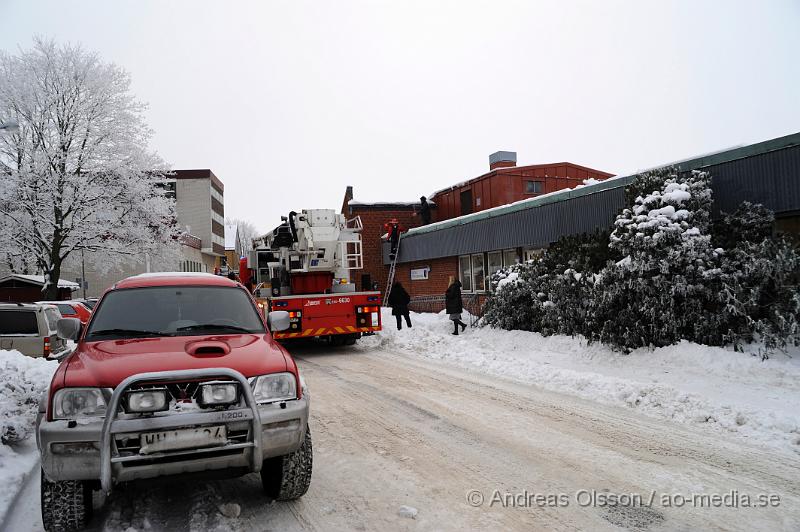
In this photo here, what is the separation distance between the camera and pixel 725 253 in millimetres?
8898

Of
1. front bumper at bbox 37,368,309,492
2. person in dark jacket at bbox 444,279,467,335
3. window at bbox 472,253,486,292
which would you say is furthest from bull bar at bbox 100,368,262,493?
window at bbox 472,253,486,292

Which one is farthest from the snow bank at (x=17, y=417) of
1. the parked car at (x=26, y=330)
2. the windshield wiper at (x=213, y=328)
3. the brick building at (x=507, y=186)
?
the brick building at (x=507, y=186)

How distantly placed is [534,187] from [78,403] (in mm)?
22924

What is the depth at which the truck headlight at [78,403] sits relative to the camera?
343 cm

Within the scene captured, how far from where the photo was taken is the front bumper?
10.8ft

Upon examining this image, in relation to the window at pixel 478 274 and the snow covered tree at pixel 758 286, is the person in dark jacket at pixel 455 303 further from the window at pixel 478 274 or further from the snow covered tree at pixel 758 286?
the snow covered tree at pixel 758 286

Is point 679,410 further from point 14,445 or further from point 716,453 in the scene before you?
point 14,445

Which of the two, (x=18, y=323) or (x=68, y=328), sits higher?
(x=68, y=328)

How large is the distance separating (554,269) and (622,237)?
8.66 feet

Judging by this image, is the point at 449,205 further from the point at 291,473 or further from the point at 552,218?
the point at 291,473

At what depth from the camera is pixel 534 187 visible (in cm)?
2433

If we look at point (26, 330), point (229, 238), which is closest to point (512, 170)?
point (26, 330)

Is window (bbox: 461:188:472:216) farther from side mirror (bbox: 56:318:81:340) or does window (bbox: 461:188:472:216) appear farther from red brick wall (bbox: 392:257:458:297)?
side mirror (bbox: 56:318:81:340)

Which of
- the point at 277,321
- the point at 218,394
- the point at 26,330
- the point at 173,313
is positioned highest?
the point at 173,313
